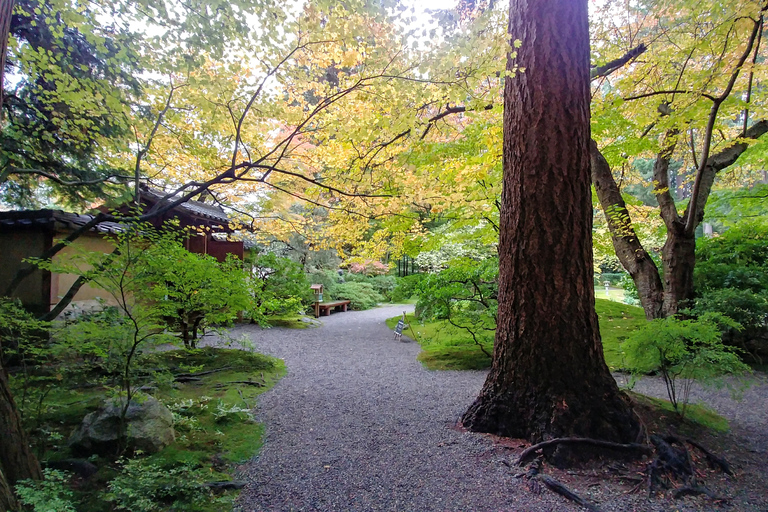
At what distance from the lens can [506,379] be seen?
3.26 metres

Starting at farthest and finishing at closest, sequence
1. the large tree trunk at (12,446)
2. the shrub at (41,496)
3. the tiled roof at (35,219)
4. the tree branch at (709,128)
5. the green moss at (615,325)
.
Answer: the green moss at (615,325)
the tiled roof at (35,219)
the tree branch at (709,128)
the large tree trunk at (12,446)
the shrub at (41,496)

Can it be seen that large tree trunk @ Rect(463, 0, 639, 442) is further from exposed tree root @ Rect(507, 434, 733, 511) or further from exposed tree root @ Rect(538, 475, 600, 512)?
exposed tree root @ Rect(538, 475, 600, 512)

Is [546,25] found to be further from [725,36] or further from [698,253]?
[698,253]

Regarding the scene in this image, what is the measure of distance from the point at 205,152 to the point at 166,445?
3670 mm

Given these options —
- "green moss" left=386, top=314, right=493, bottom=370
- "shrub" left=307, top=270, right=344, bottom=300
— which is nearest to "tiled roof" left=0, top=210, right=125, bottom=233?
"green moss" left=386, top=314, right=493, bottom=370

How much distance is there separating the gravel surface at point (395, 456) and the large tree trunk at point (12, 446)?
1.13m

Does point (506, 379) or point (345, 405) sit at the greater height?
point (506, 379)

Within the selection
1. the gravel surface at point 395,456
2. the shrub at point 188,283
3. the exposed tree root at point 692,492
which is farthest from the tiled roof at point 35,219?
the exposed tree root at point 692,492

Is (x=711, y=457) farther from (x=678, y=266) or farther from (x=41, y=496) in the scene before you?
(x=678, y=266)

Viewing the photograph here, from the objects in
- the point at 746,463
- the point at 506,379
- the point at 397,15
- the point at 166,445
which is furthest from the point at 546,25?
the point at 166,445

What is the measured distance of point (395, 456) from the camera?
2963 mm

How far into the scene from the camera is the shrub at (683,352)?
3.09m

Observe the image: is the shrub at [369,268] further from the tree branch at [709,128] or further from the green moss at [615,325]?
the tree branch at [709,128]

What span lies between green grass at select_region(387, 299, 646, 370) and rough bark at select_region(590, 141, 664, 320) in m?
0.62
